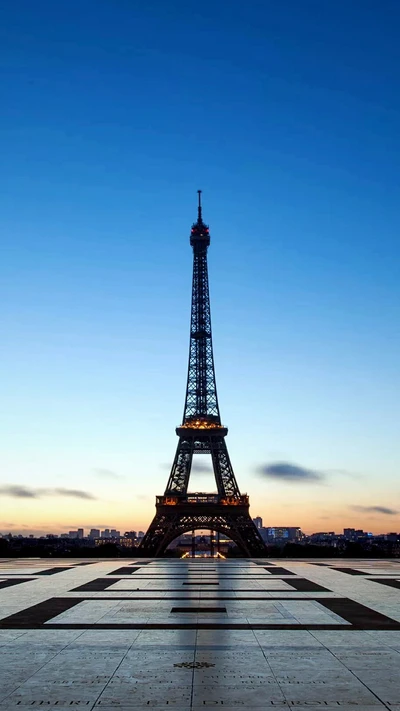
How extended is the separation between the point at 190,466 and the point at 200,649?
3148 inches

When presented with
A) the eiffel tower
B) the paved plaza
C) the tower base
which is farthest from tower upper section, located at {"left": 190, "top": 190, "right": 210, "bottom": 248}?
the paved plaza

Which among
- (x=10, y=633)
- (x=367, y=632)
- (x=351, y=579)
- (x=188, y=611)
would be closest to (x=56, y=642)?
(x=10, y=633)

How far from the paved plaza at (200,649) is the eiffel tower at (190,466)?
60698mm

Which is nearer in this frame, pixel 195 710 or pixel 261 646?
pixel 195 710

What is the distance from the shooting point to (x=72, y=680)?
1084cm

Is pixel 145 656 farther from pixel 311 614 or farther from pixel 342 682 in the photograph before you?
pixel 311 614

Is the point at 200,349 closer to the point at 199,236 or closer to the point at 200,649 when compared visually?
the point at 199,236

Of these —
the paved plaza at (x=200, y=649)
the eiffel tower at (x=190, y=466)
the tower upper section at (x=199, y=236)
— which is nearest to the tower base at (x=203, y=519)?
the eiffel tower at (x=190, y=466)

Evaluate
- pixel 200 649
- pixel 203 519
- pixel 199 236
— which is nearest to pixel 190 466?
pixel 203 519

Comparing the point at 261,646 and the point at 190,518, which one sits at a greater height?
the point at 190,518

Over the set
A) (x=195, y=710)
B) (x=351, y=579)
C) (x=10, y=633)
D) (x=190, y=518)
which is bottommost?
(x=195, y=710)

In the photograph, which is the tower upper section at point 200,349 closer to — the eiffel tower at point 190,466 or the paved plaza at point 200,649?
the eiffel tower at point 190,466

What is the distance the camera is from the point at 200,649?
13391mm

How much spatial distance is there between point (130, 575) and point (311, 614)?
18712mm
